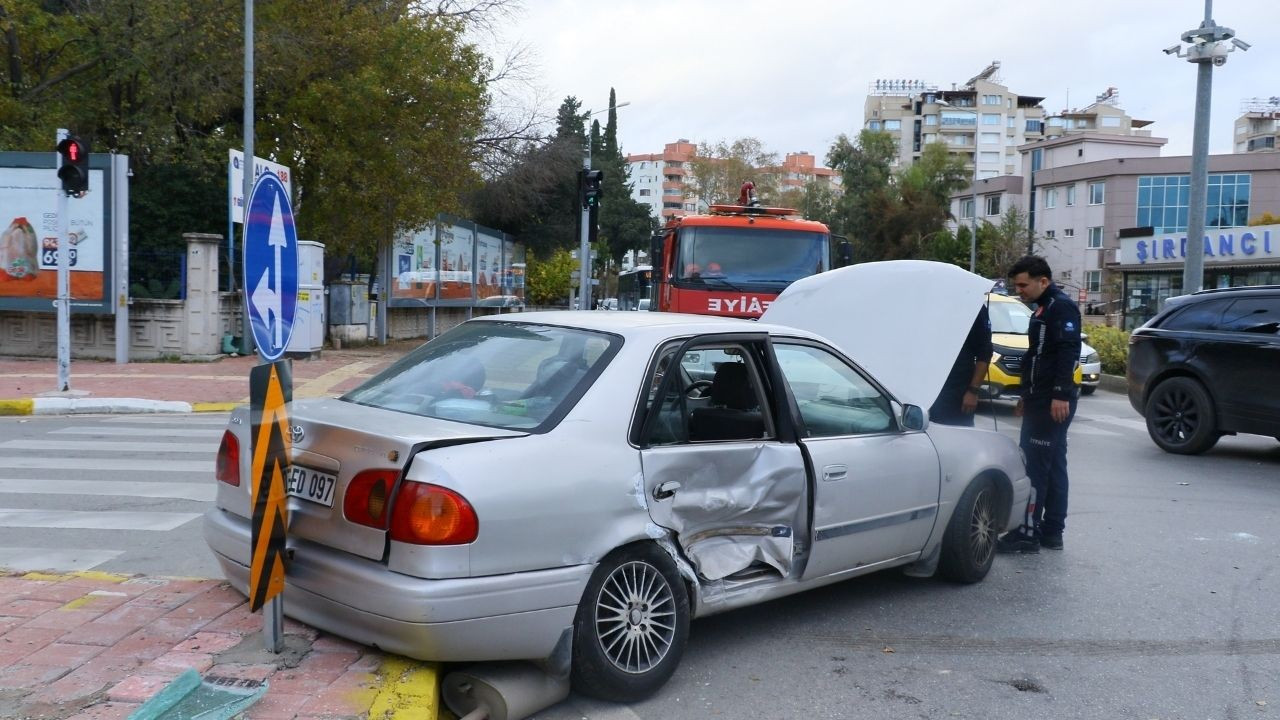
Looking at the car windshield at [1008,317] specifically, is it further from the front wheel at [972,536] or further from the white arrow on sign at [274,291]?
the white arrow on sign at [274,291]

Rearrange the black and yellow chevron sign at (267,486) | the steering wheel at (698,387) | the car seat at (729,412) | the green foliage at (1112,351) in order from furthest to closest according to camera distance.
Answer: the green foliage at (1112,351)
the steering wheel at (698,387)
the car seat at (729,412)
the black and yellow chevron sign at (267,486)

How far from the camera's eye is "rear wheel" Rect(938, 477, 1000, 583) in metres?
Answer: 6.01

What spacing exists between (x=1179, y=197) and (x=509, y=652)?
65.7 metres

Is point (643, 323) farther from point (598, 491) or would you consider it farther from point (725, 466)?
point (598, 491)

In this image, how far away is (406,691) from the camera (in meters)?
3.91

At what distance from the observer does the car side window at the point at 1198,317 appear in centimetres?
1141

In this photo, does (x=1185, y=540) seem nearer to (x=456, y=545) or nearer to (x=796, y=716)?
(x=796, y=716)

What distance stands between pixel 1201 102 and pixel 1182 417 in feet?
32.5

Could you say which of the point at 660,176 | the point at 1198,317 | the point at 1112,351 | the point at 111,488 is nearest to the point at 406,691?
the point at 111,488

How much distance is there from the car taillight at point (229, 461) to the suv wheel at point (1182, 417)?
10.0 m

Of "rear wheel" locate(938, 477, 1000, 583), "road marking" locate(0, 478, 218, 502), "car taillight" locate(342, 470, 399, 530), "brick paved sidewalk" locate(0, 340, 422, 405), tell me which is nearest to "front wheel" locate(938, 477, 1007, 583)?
"rear wheel" locate(938, 477, 1000, 583)

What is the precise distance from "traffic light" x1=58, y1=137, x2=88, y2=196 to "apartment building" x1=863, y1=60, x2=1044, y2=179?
10506 centimetres

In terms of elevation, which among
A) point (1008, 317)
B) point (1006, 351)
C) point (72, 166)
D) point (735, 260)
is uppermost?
point (72, 166)

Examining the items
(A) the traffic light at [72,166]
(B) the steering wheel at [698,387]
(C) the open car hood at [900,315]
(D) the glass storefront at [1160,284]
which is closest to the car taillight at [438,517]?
(B) the steering wheel at [698,387]
